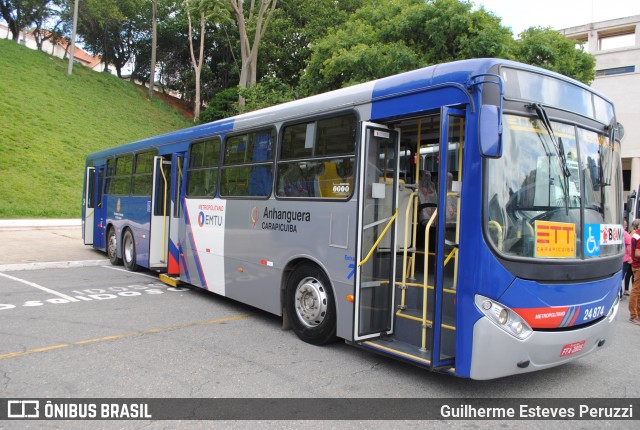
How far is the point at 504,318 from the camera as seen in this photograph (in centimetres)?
402

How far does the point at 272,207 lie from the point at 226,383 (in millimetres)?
2541

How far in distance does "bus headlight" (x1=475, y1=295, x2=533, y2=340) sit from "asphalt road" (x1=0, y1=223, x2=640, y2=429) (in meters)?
0.74

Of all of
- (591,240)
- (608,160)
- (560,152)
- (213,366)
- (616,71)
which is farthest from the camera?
(616,71)

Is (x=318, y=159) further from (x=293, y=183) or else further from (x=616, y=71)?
(x=616, y=71)

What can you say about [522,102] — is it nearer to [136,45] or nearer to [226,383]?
[226,383]

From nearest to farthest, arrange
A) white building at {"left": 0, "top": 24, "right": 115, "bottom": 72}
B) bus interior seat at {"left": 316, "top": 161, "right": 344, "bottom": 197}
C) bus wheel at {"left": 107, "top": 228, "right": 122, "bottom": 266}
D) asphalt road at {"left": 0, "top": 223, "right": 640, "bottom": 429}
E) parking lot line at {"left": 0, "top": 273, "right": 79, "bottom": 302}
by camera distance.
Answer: asphalt road at {"left": 0, "top": 223, "right": 640, "bottom": 429} → bus interior seat at {"left": 316, "top": 161, "right": 344, "bottom": 197} → parking lot line at {"left": 0, "top": 273, "right": 79, "bottom": 302} → bus wheel at {"left": 107, "top": 228, "right": 122, "bottom": 266} → white building at {"left": 0, "top": 24, "right": 115, "bottom": 72}

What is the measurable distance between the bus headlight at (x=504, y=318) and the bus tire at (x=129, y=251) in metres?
8.78

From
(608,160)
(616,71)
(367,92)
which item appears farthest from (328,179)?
(616,71)

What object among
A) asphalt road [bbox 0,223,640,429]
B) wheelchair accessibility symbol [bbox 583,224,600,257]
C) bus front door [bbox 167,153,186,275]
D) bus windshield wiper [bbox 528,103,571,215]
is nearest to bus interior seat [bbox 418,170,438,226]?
bus windshield wiper [bbox 528,103,571,215]

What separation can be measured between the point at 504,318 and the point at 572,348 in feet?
2.79

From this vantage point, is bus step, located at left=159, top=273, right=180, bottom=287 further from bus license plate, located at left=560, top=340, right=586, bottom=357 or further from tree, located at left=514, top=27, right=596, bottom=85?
tree, located at left=514, top=27, right=596, bottom=85

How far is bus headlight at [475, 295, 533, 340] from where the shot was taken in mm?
4008

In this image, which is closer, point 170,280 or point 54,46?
point 170,280

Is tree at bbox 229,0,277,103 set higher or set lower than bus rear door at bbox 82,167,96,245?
higher
